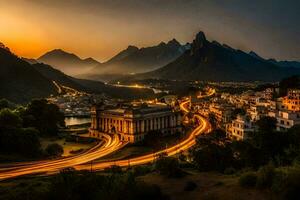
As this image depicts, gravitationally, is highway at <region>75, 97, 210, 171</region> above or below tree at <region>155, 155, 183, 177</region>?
below

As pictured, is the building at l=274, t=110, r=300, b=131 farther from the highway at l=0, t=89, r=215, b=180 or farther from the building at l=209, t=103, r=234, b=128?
the building at l=209, t=103, r=234, b=128

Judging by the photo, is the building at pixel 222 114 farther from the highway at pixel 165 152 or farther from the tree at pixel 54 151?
the tree at pixel 54 151

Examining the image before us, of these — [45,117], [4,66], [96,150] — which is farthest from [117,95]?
[96,150]

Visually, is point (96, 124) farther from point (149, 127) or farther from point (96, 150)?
point (96, 150)

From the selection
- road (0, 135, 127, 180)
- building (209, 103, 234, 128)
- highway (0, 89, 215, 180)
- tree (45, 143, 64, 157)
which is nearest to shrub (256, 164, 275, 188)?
highway (0, 89, 215, 180)

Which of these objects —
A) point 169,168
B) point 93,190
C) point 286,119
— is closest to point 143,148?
point 286,119

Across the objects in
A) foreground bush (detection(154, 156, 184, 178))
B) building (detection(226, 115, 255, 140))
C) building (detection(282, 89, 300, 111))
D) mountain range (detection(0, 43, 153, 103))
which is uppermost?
mountain range (detection(0, 43, 153, 103))
